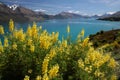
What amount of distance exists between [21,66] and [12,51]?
0.57 meters

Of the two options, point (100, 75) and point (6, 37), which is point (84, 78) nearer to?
point (100, 75)

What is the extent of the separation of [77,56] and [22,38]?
1900 mm

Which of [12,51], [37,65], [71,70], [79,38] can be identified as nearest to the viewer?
[37,65]

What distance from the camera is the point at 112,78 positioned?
30.8ft

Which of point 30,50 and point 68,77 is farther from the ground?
point 30,50

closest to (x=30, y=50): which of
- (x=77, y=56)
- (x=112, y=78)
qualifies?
(x=77, y=56)

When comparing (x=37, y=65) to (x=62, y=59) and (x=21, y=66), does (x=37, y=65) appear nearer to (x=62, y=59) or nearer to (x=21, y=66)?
(x=21, y=66)

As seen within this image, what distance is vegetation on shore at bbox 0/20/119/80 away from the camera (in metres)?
8.06

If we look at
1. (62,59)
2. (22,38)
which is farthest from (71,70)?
(22,38)

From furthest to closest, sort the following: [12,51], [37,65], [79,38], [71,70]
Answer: [79,38]
[71,70]
[12,51]
[37,65]

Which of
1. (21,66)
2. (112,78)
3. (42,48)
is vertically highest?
(42,48)

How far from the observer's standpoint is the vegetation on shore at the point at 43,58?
806 centimetres

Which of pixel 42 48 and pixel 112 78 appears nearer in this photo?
pixel 42 48

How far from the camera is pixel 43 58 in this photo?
8234 millimetres
